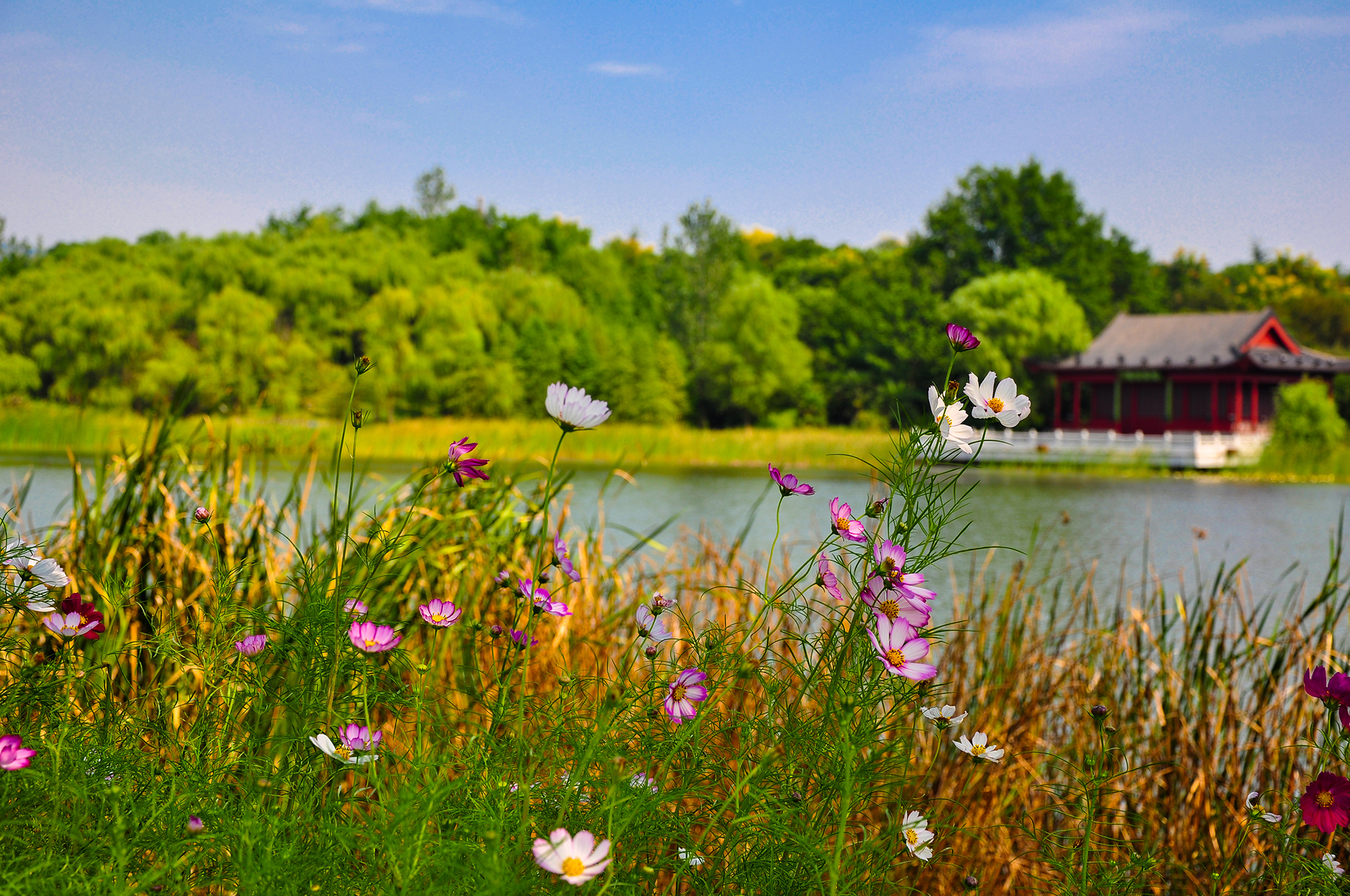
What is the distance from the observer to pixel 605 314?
41969mm

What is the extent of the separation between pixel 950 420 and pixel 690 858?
606 millimetres

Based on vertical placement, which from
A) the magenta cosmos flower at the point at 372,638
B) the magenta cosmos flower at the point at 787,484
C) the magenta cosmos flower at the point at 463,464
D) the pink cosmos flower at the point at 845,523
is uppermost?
the magenta cosmos flower at the point at 463,464

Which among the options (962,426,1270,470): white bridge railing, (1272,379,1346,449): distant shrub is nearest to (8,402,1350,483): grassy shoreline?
(962,426,1270,470): white bridge railing

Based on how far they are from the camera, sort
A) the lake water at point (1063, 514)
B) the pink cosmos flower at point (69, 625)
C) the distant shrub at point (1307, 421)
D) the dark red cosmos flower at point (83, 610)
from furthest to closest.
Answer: the distant shrub at point (1307, 421), the lake water at point (1063, 514), the dark red cosmos flower at point (83, 610), the pink cosmos flower at point (69, 625)

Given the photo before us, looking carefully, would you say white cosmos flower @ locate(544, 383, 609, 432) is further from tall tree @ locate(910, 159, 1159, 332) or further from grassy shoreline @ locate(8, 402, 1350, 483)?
tall tree @ locate(910, 159, 1159, 332)

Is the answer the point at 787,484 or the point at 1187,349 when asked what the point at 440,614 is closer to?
the point at 787,484

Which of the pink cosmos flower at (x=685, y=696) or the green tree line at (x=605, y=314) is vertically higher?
the green tree line at (x=605, y=314)

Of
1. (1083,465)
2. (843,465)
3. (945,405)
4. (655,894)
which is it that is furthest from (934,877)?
(1083,465)

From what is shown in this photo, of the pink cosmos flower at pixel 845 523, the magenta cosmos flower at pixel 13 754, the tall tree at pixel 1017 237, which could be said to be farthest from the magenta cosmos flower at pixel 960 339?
the tall tree at pixel 1017 237

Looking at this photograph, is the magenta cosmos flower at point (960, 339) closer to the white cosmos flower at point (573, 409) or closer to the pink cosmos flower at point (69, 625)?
the white cosmos flower at point (573, 409)

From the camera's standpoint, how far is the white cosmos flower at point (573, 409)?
1206 mm

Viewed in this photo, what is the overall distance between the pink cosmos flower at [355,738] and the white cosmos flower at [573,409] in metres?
0.43

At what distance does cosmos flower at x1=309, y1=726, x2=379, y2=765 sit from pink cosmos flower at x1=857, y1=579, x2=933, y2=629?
581mm

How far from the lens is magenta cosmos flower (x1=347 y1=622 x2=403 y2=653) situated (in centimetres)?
124
